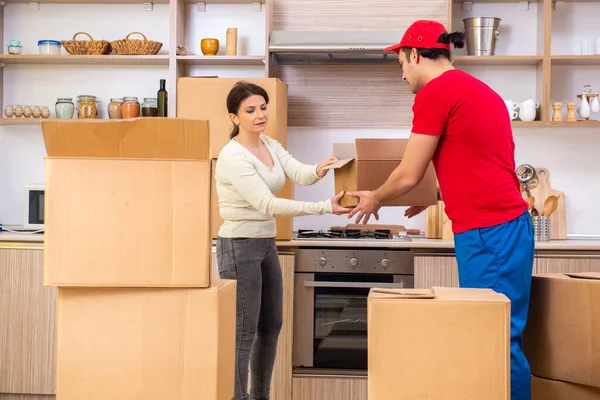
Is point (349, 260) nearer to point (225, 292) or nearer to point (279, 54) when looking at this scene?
point (279, 54)

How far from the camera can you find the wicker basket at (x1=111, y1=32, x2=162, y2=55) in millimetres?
3918

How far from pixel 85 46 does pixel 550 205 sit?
2.56m

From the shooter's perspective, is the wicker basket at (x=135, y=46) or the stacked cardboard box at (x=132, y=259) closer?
the stacked cardboard box at (x=132, y=259)

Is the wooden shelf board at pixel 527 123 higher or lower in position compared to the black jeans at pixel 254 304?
higher

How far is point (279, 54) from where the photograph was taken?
380cm

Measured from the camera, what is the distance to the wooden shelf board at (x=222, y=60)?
3.87m

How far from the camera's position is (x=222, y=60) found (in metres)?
3.94

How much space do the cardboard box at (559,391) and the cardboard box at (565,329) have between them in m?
0.02

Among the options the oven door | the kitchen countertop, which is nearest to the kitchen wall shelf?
the kitchen countertop

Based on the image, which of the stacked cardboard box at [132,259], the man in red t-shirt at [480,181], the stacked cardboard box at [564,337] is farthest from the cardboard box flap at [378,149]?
the stacked cardboard box at [132,259]

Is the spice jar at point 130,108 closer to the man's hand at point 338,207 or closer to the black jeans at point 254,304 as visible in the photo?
the black jeans at point 254,304

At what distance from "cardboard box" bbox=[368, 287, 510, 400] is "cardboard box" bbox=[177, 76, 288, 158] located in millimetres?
1948

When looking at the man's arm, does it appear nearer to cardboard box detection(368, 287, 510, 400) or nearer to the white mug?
cardboard box detection(368, 287, 510, 400)

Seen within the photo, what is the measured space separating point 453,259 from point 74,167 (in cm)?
209
